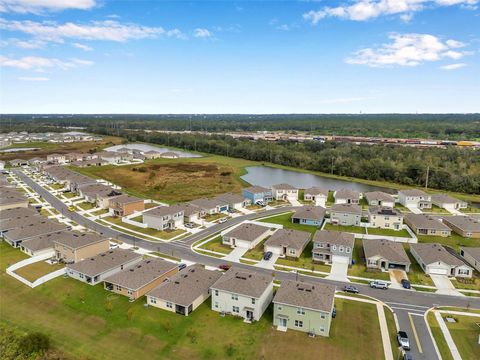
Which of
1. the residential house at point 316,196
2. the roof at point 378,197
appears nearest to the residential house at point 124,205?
the residential house at point 316,196

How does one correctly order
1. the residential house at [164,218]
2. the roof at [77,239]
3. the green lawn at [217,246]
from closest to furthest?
the roof at [77,239] < the green lawn at [217,246] < the residential house at [164,218]

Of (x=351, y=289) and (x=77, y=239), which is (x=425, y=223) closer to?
(x=351, y=289)

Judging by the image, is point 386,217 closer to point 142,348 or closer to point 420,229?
point 420,229

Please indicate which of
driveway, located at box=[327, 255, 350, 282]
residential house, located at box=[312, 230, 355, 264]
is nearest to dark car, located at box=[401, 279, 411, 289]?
driveway, located at box=[327, 255, 350, 282]

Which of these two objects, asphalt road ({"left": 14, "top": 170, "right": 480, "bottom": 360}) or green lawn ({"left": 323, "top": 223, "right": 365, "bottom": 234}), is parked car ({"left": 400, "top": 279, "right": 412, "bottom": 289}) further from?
green lawn ({"left": 323, "top": 223, "right": 365, "bottom": 234})

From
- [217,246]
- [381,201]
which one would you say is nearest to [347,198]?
[381,201]

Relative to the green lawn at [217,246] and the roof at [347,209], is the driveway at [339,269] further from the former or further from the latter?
the roof at [347,209]
